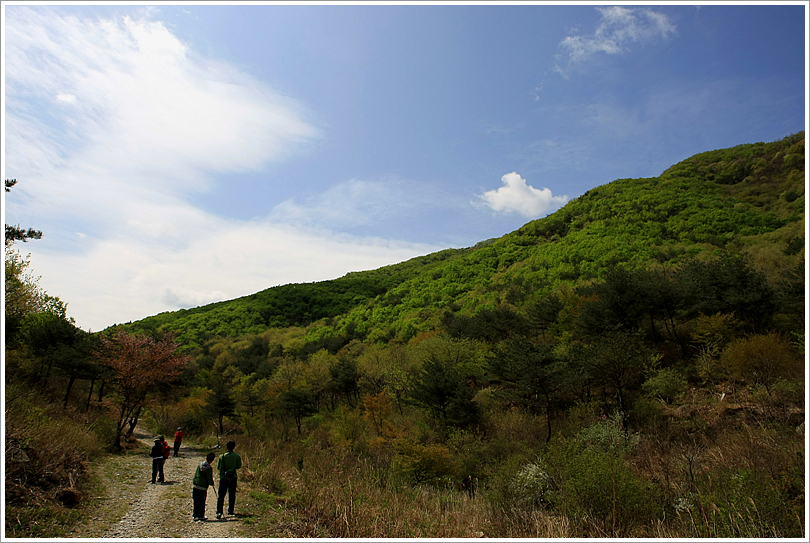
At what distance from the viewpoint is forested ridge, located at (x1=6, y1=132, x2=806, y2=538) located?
25.3ft

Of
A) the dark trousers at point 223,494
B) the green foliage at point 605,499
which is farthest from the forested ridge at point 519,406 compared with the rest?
the dark trousers at point 223,494

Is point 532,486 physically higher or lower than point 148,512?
lower

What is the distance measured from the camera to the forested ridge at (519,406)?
304 inches

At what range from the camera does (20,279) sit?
81.5 feet

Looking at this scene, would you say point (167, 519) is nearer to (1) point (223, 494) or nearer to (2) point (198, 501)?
(2) point (198, 501)

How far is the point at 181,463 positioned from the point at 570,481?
18.6 meters

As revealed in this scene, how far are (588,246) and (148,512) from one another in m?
77.0

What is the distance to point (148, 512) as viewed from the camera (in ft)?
28.9

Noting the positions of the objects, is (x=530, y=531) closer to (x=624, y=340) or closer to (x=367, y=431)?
(x=624, y=340)

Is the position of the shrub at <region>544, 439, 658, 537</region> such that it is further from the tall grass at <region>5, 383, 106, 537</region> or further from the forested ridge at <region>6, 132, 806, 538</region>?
the tall grass at <region>5, 383, 106, 537</region>

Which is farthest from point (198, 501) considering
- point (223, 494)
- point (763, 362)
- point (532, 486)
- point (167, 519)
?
point (763, 362)

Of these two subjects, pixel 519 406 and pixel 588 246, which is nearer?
pixel 519 406

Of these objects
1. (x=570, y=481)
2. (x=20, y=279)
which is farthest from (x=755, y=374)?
(x=20, y=279)

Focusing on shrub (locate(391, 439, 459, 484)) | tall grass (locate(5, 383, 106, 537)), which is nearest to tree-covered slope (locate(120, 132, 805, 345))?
shrub (locate(391, 439, 459, 484))
